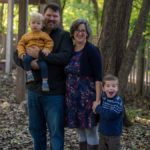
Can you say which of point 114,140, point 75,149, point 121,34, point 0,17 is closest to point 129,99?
point 121,34

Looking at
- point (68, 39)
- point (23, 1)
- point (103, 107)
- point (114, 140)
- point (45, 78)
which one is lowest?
point (114, 140)

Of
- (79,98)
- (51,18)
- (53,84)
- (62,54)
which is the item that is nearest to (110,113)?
(79,98)

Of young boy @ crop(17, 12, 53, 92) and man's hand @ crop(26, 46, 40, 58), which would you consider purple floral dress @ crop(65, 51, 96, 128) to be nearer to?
young boy @ crop(17, 12, 53, 92)

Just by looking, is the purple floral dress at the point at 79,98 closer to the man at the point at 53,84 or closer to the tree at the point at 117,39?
the man at the point at 53,84

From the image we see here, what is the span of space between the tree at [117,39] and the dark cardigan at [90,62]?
2771mm

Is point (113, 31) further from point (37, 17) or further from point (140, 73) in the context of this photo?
point (140, 73)

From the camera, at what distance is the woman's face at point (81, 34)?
4983 millimetres

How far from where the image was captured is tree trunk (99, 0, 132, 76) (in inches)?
305

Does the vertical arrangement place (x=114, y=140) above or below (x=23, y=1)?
below

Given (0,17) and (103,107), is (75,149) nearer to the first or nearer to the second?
(103,107)

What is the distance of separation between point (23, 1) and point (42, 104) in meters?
5.98

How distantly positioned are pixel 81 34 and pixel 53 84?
653 millimetres

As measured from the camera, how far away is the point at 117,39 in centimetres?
792

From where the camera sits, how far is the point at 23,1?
35.1ft
